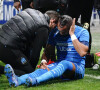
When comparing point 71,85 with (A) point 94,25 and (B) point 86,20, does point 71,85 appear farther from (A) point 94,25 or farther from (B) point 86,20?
(A) point 94,25

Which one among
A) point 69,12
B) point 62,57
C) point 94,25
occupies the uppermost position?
point 69,12

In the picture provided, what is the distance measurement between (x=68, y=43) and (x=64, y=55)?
0.17 metres

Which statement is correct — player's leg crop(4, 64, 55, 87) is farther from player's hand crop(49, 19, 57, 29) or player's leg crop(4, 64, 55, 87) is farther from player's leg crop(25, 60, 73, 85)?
player's hand crop(49, 19, 57, 29)

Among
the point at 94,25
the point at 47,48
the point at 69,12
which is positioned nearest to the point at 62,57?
the point at 47,48

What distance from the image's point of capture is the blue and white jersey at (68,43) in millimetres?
4801

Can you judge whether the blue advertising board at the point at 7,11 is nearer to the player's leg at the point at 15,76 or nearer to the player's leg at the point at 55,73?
the player's leg at the point at 15,76

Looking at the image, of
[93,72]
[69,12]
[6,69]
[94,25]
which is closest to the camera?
[6,69]

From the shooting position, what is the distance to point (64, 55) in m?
4.91

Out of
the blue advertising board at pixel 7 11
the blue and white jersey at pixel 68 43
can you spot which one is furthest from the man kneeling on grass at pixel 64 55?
the blue advertising board at pixel 7 11

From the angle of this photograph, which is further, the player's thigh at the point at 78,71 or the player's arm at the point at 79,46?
the player's thigh at the point at 78,71

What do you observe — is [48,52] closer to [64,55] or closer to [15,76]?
[64,55]

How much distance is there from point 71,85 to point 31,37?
843mm

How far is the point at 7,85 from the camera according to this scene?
14.9 ft

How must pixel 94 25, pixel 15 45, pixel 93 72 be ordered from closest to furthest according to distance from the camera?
pixel 15 45, pixel 93 72, pixel 94 25
